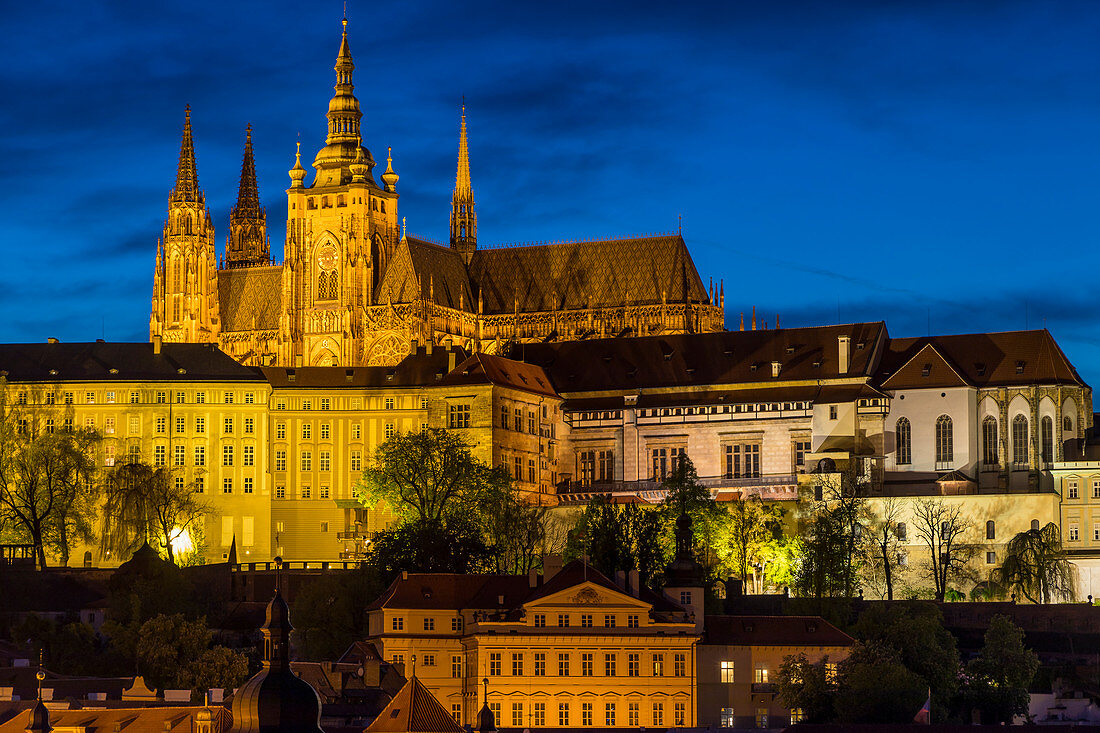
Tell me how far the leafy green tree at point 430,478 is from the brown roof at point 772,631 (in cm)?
2932

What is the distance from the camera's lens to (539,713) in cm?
9494

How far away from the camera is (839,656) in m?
97.4

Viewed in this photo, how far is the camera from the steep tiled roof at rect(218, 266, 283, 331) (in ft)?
563

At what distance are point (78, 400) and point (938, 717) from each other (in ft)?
216

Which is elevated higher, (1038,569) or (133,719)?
(1038,569)

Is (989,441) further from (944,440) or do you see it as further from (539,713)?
(539,713)

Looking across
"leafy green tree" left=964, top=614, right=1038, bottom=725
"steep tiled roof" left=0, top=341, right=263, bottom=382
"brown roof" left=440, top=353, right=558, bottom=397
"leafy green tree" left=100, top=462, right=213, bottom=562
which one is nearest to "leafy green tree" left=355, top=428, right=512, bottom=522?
"brown roof" left=440, top=353, right=558, bottom=397

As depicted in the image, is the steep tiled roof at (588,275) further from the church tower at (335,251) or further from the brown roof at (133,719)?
the brown roof at (133,719)

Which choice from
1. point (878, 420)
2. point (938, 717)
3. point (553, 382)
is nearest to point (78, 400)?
point (553, 382)

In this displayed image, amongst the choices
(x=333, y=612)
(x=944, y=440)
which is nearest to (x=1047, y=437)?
(x=944, y=440)

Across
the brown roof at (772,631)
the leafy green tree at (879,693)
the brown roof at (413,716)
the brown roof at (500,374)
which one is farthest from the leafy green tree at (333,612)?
the brown roof at (413,716)

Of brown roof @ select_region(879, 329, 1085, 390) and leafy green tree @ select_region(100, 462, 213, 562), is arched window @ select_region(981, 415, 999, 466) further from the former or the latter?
leafy green tree @ select_region(100, 462, 213, 562)

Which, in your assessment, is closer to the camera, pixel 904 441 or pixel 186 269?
pixel 904 441

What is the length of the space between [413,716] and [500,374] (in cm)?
6631
